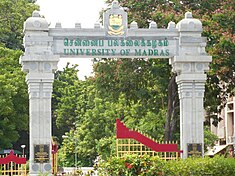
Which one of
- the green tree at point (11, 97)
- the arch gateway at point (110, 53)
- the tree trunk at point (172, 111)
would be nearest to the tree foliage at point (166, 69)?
the tree trunk at point (172, 111)

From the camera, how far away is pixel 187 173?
16.1m

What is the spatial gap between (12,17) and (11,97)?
25.9ft

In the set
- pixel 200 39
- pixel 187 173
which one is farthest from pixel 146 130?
pixel 187 173

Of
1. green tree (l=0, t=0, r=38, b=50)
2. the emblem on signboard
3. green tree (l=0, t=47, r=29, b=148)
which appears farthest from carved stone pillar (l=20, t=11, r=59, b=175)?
green tree (l=0, t=0, r=38, b=50)

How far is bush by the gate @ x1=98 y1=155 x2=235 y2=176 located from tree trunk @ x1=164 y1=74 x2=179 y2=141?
822 centimetres

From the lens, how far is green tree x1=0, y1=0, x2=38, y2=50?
1519 inches

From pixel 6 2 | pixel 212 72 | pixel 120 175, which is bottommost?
pixel 120 175

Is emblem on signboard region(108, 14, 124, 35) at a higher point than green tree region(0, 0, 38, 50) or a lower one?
lower

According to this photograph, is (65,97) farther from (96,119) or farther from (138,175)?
(138,175)

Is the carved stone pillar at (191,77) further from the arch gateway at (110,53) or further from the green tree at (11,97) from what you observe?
the green tree at (11,97)

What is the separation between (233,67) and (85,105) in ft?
89.4

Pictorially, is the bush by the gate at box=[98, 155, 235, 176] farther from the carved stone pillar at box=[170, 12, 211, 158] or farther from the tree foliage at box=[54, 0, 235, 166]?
the tree foliage at box=[54, 0, 235, 166]

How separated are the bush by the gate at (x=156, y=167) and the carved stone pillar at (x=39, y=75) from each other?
3.79 meters

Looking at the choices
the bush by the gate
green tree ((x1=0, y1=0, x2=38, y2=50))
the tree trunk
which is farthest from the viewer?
green tree ((x1=0, y1=0, x2=38, y2=50))
